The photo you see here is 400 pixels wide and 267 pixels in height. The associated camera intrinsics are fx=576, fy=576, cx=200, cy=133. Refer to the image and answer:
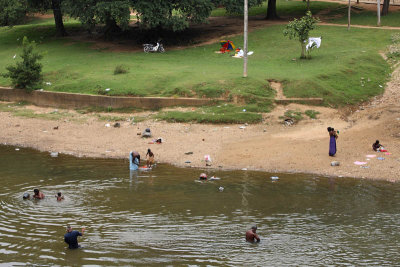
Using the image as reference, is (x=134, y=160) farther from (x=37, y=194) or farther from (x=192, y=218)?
(x=192, y=218)

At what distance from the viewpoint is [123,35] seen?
1594 inches

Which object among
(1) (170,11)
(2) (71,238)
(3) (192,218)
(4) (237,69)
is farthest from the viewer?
(1) (170,11)

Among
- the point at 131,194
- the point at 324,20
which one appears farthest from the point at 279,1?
the point at 131,194

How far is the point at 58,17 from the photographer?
40938 millimetres

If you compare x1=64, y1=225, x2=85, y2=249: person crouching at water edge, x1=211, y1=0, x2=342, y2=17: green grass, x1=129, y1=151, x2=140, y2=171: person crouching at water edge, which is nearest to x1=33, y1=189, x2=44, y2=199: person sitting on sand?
x1=64, y1=225, x2=85, y2=249: person crouching at water edge

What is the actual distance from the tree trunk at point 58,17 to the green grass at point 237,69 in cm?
222

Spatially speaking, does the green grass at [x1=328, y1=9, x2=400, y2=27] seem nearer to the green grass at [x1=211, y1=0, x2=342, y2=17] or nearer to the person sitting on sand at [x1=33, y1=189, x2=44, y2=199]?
the green grass at [x1=211, y1=0, x2=342, y2=17]

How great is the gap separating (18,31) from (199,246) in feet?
118

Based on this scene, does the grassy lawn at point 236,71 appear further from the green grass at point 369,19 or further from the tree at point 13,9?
the tree at point 13,9

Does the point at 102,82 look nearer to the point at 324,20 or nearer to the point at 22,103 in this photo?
the point at 22,103

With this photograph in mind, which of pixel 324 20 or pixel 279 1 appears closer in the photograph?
pixel 324 20

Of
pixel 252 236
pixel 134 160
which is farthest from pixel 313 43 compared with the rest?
pixel 252 236

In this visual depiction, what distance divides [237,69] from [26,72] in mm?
10714

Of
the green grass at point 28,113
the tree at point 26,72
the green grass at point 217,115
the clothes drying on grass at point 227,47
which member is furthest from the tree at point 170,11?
the green grass at point 217,115
